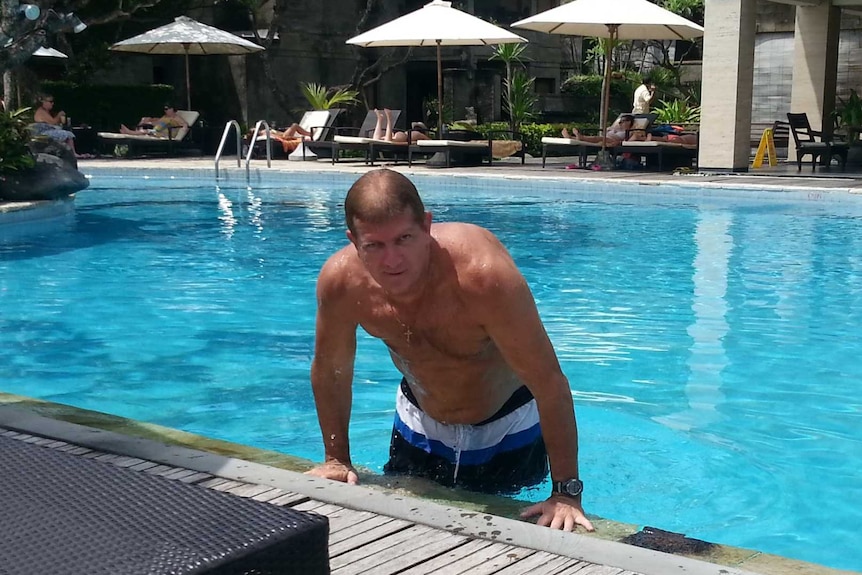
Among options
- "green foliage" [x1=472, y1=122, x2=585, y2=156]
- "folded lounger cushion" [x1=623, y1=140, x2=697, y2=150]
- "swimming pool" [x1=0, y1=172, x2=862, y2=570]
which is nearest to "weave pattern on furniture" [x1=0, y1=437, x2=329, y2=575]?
"swimming pool" [x1=0, y1=172, x2=862, y2=570]

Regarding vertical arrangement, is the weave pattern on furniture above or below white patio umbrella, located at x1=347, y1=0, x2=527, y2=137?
below

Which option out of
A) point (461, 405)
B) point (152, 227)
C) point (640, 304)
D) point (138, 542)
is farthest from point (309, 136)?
point (138, 542)

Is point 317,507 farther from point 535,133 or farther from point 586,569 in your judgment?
point 535,133

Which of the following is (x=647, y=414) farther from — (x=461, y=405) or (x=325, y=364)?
(x=325, y=364)

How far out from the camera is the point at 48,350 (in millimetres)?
7012

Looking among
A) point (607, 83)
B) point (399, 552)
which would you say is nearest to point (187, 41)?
point (607, 83)

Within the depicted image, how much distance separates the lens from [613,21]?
672 inches

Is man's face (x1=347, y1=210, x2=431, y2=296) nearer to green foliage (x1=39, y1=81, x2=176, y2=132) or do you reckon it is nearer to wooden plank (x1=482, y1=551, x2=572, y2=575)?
wooden plank (x1=482, y1=551, x2=572, y2=575)

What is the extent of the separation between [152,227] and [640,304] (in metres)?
6.95

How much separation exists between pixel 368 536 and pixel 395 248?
2.50ft

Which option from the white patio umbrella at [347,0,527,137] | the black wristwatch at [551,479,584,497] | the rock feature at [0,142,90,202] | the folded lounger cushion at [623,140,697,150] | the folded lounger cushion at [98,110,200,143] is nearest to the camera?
the black wristwatch at [551,479,584,497]

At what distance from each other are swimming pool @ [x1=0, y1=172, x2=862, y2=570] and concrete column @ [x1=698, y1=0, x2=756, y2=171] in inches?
130

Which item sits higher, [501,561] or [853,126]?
[853,126]

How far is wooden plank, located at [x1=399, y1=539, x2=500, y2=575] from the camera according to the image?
2.43 metres
